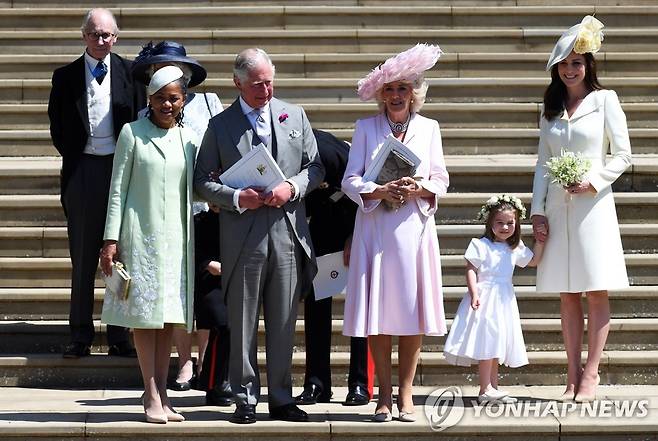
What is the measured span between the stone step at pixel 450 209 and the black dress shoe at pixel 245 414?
9.29ft

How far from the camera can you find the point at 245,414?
6910mm

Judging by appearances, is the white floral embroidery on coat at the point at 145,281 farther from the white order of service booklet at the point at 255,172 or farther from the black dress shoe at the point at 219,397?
the black dress shoe at the point at 219,397

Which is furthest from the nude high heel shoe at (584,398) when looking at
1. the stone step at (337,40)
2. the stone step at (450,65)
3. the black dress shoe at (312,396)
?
the stone step at (337,40)

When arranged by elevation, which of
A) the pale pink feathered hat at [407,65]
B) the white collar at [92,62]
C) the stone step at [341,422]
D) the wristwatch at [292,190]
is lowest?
the stone step at [341,422]

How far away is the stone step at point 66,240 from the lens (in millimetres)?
9062

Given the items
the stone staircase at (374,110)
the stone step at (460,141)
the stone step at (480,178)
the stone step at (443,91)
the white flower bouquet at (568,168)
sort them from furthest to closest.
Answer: the stone step at (443,91) < the stone step at (460,141) < the stone step at (480,178) < the stone staircase at (374,110) < the white flower bouquet at (568,168)

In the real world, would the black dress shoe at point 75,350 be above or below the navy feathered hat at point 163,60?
below

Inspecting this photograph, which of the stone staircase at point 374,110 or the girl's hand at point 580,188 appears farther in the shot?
the stone staircase at point 374,110

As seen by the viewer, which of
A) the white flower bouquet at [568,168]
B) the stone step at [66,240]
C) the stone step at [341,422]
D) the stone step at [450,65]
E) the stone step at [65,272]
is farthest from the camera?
the stone step at [450,65]

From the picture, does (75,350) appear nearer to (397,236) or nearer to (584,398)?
(397,236)

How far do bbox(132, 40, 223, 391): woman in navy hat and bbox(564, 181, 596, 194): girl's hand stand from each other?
199 cm

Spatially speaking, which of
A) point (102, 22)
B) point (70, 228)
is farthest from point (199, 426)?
point (102, 22)

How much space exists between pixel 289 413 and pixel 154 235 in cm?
111

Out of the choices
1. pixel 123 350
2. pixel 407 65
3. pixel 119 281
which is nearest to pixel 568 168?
pixel 407 65
